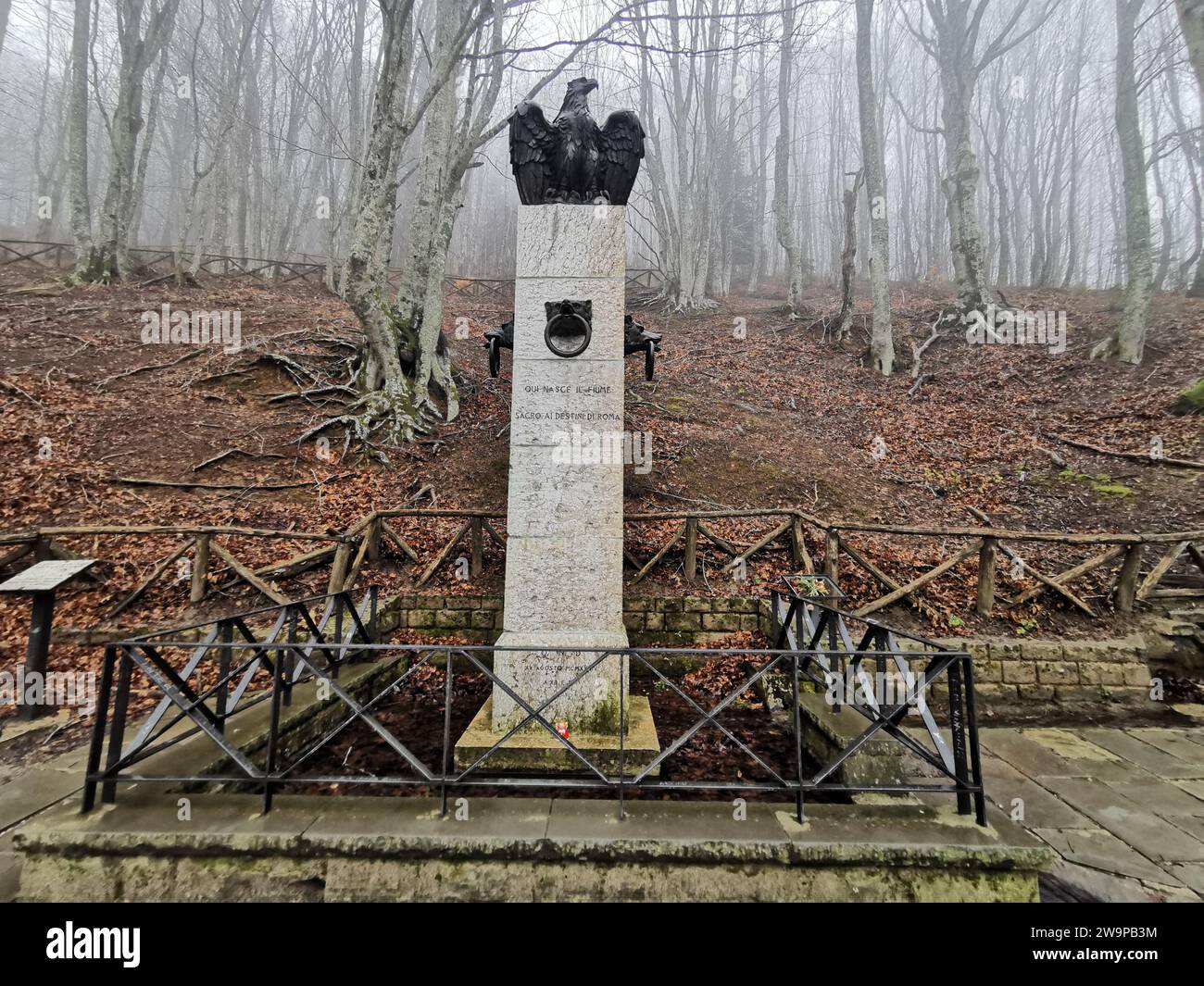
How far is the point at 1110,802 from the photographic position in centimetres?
459

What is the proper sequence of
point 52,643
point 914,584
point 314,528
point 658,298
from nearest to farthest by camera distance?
point 52,643 < point 914,584 < point 314,528 < point 658,298

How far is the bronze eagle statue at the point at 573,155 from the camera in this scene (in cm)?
473

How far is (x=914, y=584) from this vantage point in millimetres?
7020

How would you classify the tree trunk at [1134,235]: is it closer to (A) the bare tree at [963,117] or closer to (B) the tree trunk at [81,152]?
(A) the bare tree at [963,117]


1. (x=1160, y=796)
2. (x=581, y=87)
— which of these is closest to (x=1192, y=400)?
(x=1160, y=796)

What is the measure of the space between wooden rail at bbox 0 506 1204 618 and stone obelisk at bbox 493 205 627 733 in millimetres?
3343

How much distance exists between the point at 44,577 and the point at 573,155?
267 inches

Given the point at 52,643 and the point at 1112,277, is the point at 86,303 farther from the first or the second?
the point at 1112,277

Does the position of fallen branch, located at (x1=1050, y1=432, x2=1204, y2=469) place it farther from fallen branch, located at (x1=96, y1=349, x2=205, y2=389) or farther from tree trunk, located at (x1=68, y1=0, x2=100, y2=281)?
tree trunk, located at (x1=68, y1=0, x2=100, y2=281)

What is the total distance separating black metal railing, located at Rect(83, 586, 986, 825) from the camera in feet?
10.9

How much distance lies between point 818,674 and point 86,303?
65.7 ft

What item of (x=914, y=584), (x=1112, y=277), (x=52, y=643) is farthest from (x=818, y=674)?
(x=1112, y=277)

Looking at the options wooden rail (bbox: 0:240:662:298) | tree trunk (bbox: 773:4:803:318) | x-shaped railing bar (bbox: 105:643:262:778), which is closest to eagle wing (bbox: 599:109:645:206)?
x-shaped railing bar (bbox: 105:643:262:778)

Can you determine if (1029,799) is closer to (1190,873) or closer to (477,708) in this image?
(1190,873)
